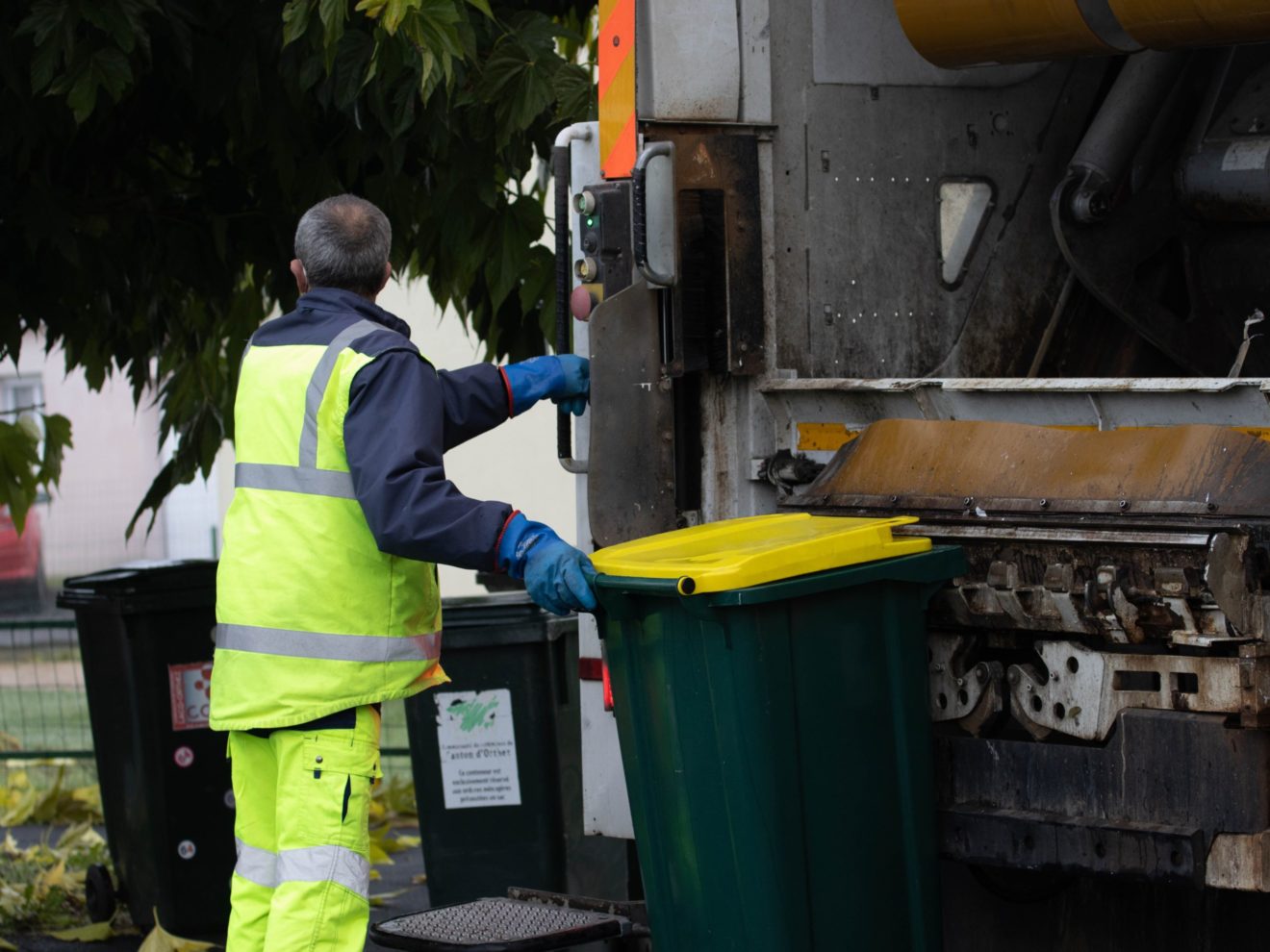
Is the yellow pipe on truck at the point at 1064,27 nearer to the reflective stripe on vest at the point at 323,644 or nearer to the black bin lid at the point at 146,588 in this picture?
the reflective stripe on vest at the point at 323,644

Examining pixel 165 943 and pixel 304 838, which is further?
pixel 165 943

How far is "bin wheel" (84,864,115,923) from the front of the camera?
5.52 meters

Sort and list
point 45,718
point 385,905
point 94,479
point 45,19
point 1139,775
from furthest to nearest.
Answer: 1. point 94,479
2. point 45,718
3. point 385,905
4. point 45,19
5. point 1139,775

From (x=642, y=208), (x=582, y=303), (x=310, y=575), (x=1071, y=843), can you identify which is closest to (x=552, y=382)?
(x=582, y=303)

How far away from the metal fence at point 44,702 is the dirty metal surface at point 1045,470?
16.4 feet

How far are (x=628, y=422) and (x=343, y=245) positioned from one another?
0.60m

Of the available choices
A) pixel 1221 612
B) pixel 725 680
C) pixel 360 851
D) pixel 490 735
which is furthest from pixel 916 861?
pixel 490 735

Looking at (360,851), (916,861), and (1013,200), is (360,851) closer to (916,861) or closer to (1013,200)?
(916,861)

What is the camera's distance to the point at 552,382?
357 centimetres

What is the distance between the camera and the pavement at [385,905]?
17.7 ft

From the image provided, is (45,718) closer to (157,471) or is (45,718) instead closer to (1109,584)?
(157,471)

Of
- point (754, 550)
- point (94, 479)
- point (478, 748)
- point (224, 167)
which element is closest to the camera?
point (754, 550)

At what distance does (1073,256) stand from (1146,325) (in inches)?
9.0

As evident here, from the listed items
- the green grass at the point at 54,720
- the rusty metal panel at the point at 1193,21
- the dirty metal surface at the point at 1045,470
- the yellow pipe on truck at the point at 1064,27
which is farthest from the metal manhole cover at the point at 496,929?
the green grass at the point at 54,720
